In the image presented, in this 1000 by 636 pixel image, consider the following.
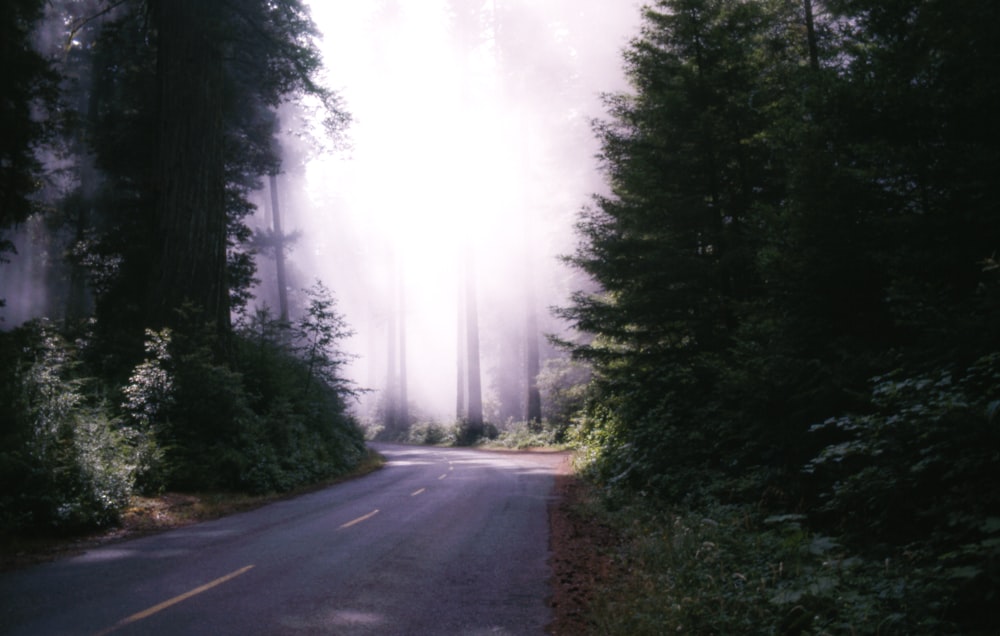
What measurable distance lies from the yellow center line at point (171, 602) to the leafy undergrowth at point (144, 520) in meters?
2.75

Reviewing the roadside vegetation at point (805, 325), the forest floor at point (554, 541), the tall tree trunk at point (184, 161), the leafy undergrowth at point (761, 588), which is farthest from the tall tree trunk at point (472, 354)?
the leafy undergrowth at point (761, 588)

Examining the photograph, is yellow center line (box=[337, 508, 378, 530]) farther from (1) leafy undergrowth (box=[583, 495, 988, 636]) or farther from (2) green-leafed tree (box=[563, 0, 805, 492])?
(2) green-leafed tree (box=[563, 0, 805, 492])

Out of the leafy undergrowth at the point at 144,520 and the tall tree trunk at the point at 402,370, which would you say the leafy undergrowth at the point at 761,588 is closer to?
the leafy undergrowth at the point at 144,520

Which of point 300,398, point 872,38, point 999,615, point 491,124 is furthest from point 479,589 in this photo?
point 491,124

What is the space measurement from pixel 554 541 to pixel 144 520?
676 centimetres

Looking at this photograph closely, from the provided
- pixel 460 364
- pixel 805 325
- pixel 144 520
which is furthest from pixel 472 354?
pixel 805 325

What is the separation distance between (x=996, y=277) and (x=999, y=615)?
3854mm

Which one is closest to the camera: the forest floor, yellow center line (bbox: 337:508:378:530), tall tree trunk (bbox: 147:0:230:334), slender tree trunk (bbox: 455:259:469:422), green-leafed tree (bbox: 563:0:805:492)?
the forest floor

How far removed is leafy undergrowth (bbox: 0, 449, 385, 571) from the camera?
7770 mm

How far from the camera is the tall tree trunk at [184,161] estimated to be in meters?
14.8

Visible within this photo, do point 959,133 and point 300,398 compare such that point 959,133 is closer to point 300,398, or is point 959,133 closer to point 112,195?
point 300,398

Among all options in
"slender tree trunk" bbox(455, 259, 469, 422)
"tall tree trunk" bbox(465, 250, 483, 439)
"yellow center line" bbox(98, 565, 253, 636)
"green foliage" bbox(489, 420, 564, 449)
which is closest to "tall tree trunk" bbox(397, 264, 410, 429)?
"slender tree trunk" bbox(455, 259, 469, 422)

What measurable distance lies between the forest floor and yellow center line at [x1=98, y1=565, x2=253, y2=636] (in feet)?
8.95

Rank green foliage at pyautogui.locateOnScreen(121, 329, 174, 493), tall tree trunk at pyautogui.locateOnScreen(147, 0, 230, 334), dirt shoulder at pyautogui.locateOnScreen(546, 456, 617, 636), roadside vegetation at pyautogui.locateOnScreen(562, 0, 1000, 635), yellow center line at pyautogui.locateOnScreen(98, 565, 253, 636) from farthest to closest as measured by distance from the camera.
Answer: tall tree trunk at pyautogui.locateOnScreen(147, 0, 230, 334), green foliage at pyautogui.locateOnScreen(121, 329, 174, 493), dirt shoulder at pyautogui.locateOnScreen(546, 456, 617, 636), yellow center line at pyautogui.locateOnScreen(98, 565, 253, 636), roadside vegetation at pyautogui.locateOnScreen(562, 0, 1000, 635)
